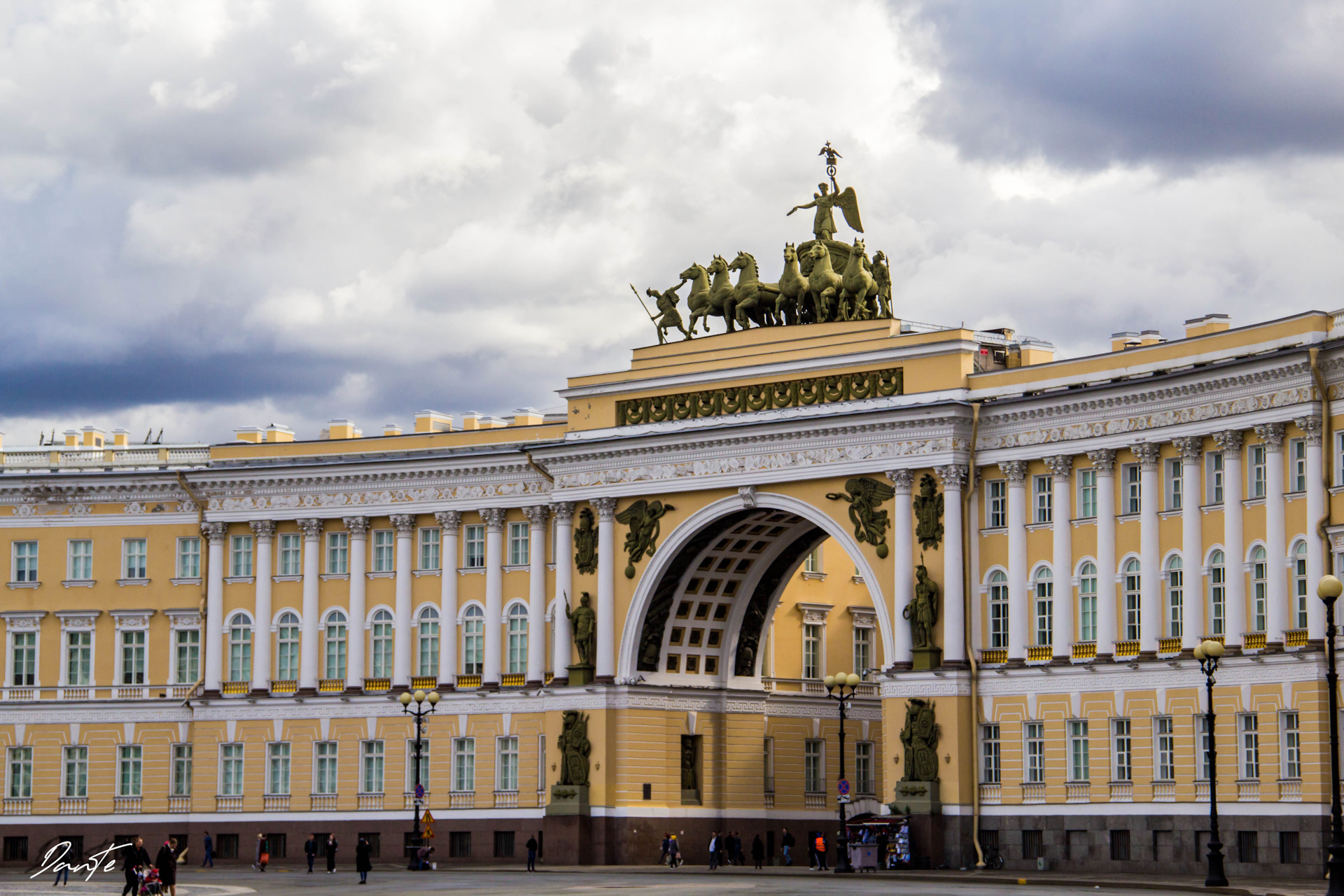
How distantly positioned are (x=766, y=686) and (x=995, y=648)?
1467cm

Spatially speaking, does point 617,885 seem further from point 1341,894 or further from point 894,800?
point 1341,894

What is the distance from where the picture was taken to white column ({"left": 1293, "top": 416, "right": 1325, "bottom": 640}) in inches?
2160

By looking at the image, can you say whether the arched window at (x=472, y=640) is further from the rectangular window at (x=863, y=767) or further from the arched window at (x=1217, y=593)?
the arched window at (x=1217, y=593)

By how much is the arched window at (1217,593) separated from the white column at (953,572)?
7.73 m

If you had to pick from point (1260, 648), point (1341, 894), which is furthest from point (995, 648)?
point (1341, 894)

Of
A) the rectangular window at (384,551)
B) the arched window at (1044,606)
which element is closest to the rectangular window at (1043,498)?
the arched window at (1044,606)

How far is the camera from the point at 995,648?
6347 centimetres

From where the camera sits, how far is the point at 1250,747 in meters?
56.9

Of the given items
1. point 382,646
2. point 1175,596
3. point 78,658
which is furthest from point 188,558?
point 1175,596

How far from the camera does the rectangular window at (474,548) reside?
74.9 meters

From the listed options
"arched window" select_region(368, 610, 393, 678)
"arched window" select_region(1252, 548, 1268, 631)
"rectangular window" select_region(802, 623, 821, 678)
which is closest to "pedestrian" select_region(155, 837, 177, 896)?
"arched window" select_region(368, 610, 393, 678)

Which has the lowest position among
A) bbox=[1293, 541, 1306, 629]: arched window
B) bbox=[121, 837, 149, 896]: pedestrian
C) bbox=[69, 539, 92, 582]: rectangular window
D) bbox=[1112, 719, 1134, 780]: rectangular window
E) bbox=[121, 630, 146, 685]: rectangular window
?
bbox=[121, 837, 149, 896]: pedestrian

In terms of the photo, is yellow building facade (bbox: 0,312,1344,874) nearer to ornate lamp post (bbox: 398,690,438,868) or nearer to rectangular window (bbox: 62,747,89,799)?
rectangular window (bbox: 62,747,89,799)

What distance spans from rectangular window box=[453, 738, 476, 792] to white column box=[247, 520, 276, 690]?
721 centimetres
